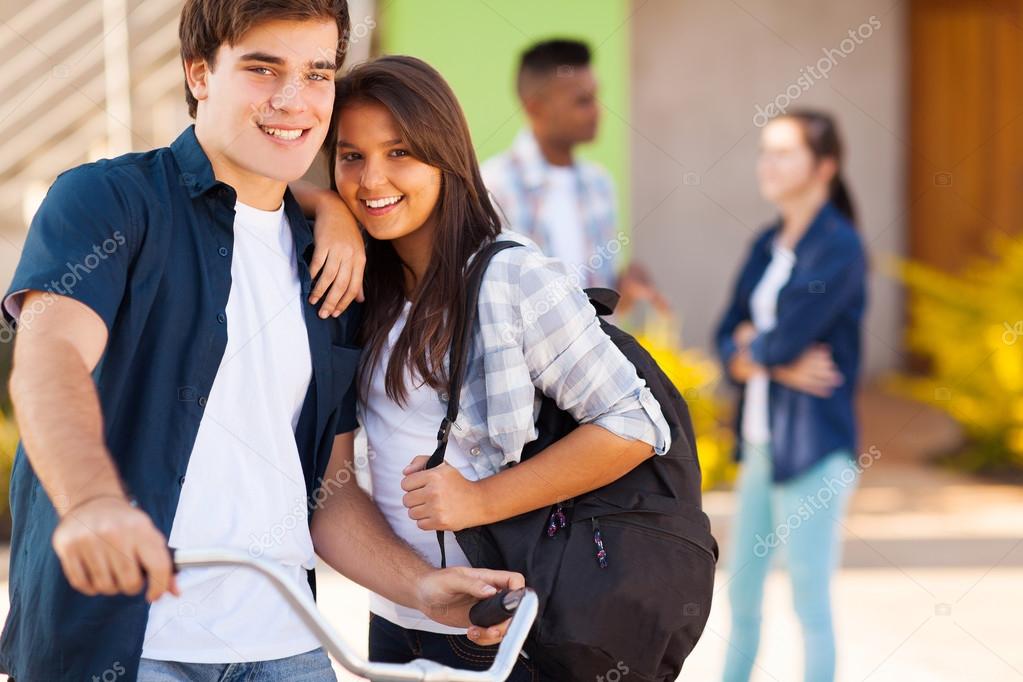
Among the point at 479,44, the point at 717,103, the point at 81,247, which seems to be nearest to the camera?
the point at 81,247

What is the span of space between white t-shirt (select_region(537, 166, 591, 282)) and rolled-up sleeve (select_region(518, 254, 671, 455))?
11.0ft

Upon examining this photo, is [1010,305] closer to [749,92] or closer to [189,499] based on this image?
[749,92]

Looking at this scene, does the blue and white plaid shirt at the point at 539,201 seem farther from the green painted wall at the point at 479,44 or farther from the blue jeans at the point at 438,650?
the blue jeans at the point at 438,650

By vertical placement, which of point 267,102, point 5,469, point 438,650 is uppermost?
point 267,102

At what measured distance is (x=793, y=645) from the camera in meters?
5.17

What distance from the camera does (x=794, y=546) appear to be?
4219 millimetres

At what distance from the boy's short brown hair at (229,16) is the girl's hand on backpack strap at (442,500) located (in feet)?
2.57

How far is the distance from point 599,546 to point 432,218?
72 centimetres

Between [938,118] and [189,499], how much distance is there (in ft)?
34.8

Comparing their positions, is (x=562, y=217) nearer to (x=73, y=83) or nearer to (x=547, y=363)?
(x=547, y=363)

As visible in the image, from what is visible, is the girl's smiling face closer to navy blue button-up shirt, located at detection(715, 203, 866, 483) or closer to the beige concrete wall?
navy blue button-up shirt, located at detection(715, 203, 866, 483)

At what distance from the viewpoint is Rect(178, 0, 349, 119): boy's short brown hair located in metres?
2.25

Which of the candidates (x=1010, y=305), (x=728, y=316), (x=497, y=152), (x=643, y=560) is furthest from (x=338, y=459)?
(x=1010, y=305)

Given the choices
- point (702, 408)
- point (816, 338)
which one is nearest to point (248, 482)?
point (816, 338)
